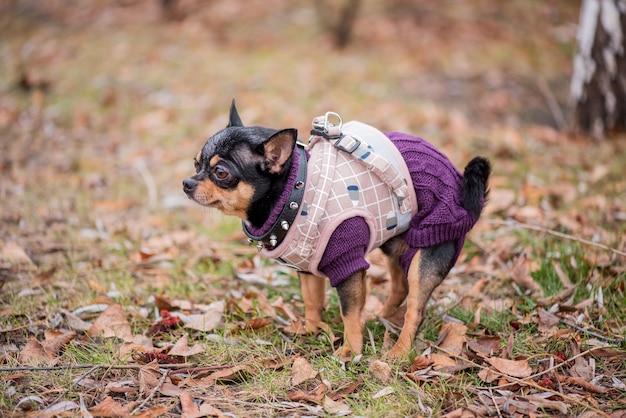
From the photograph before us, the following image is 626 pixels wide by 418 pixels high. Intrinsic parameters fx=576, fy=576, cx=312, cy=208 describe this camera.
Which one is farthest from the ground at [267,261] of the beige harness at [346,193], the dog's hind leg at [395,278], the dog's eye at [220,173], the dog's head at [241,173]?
the dog's eye at [220,173]

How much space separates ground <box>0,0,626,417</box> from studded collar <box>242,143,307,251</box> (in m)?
0.63

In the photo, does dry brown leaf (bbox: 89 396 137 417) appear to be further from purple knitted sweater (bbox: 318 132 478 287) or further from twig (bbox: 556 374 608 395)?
twig (bbox: 556 374 608 395)

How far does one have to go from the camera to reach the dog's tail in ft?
10.0

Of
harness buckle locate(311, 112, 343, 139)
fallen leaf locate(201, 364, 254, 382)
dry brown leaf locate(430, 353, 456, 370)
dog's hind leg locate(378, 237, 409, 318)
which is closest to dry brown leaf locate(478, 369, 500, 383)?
dry brown leaf locate(430, 353, 456, 370)

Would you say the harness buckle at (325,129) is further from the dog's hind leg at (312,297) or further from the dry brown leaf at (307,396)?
the dry brown leaf at (307,396)

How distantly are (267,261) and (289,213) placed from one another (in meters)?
1.49

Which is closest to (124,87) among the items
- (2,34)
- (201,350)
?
(2,34)

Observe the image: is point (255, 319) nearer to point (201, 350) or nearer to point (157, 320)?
point (201, 350)

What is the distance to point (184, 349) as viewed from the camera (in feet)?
10.0

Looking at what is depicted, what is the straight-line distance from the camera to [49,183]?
5.68 metres

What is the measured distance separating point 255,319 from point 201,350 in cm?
37

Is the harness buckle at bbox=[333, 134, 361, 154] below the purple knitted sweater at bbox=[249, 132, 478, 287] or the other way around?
the other way around

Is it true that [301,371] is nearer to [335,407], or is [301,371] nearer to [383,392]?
[335,407]

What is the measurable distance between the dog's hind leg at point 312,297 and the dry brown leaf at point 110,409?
111cm
